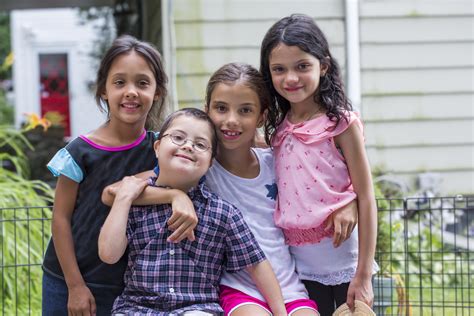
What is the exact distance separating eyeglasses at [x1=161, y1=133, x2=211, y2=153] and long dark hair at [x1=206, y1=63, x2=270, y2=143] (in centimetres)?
21

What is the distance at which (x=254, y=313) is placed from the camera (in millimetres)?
2330

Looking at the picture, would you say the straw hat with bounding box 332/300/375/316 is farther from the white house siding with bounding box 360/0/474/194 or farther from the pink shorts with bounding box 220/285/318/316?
the white house siding with bounding box 360/0/474/194

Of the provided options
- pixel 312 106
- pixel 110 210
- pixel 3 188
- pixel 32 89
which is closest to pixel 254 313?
pixel 110 210

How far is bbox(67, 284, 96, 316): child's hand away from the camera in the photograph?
7.96ft

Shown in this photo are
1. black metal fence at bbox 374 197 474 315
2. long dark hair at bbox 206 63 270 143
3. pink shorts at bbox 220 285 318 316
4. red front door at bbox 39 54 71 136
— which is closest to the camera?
pink shorts at bbox 220 285 318 316

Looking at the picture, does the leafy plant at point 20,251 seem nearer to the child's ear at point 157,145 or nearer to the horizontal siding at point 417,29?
the child's ear at point 157,145

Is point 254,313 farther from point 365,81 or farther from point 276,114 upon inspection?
point 365,81

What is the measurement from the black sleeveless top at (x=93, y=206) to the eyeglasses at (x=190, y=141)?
0.75 feet

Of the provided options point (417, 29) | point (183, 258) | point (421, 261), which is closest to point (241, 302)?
point (183, 258)

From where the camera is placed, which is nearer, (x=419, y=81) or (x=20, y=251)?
(x=20, y=251)

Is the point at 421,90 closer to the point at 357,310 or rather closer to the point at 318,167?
the point at 318,167

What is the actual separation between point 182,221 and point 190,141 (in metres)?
0.26

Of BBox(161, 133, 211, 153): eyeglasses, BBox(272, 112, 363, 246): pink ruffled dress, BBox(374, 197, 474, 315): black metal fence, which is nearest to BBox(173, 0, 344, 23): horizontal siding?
BBox(374, 197, 474, 315): black metal fence

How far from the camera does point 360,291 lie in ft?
7.88
